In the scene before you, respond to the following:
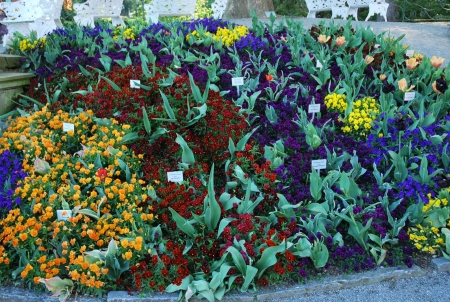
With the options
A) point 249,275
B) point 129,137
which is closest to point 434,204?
point 249,275

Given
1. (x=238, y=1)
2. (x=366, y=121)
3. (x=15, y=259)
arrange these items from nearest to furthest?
(x=15, y=259) → (x=366, y=121) → (x=238, y=1)

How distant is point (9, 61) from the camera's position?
5.03m

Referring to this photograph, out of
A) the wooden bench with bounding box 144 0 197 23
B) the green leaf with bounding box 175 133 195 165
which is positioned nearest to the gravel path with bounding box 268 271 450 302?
the green leaf with bounding box 175 133 195 165

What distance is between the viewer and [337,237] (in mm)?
2965

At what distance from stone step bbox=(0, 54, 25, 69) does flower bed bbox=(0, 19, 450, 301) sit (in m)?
0.14

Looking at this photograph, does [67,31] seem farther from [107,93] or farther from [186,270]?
[186,270]

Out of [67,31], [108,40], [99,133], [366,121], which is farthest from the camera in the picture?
[67,31]

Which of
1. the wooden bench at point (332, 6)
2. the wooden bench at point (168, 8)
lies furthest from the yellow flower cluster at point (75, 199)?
the wooden bench at point (332, 6)

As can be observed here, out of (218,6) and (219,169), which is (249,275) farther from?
(218,6)

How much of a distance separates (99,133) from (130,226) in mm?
987

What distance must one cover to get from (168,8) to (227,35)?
3.55 meters

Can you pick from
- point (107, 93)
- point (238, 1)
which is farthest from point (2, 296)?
point (238, 1)

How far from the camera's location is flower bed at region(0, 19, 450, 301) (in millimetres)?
2727

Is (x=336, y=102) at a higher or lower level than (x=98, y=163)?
higher
